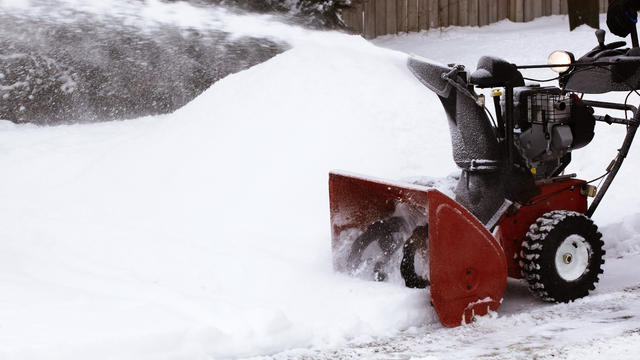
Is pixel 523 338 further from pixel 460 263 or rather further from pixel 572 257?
pixel 572 257

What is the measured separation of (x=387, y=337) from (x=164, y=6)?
6129 millimetres

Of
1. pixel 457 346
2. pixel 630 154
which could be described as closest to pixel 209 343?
pixel 457 346

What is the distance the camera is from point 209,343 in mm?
3799

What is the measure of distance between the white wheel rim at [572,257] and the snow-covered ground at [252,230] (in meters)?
0.18

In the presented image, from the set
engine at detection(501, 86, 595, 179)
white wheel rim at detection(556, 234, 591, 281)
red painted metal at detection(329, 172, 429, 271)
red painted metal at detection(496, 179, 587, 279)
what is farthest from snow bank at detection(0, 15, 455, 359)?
engine at detection(501, 86, 595, 179)

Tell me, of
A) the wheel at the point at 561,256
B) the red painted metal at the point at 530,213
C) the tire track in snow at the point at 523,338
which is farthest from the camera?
the red painted metal at the point at 530,213

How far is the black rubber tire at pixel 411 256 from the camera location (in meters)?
4.63

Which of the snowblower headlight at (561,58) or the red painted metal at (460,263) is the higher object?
the snowblower headlight at (561,58)

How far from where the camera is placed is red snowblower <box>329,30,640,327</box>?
163 inches

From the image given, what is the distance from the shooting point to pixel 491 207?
4.52m

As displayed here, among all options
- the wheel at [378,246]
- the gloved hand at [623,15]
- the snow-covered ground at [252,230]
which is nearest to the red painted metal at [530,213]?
the snow-covered ground at [252,230]

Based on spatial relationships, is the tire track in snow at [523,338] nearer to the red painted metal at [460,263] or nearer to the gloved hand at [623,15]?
the red painted metal at [460,263]

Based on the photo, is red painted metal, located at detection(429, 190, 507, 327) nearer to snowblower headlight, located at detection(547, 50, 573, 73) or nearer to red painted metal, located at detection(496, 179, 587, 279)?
red painted metal, located at detection(496, 179, 587, 279)

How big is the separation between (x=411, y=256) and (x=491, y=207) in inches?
21.3
